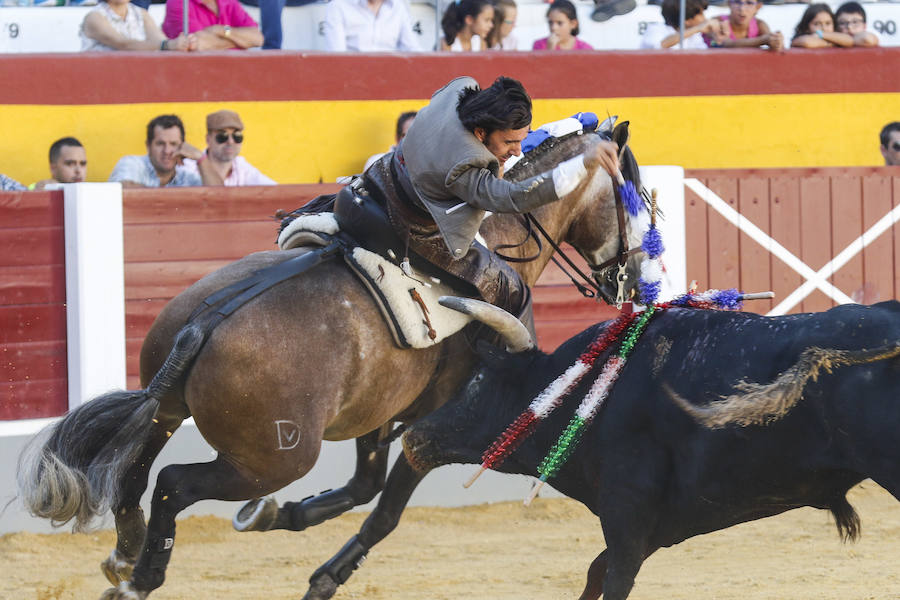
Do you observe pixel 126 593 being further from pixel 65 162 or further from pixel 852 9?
pixel 852 9

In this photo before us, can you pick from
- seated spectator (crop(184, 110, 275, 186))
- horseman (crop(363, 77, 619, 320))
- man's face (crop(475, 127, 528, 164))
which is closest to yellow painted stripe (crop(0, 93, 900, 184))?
seated spectator (crop(184, 110, 275, 186))

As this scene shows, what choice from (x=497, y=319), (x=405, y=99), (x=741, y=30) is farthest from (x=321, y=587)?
(x=741, y=30)

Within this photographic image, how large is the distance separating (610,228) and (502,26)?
11.6 feet

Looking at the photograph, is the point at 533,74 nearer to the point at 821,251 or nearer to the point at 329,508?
the point at 821,251

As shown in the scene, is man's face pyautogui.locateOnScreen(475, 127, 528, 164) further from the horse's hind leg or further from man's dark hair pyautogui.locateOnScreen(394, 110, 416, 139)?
man's dark hair pyautogui.locateOnScreen(394, 110, 416, 139)

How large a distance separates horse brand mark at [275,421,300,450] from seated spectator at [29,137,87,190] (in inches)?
120

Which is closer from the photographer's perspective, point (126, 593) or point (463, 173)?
point (463, 173)

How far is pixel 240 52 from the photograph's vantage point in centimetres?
723

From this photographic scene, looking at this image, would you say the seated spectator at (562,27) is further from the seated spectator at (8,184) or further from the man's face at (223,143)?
the seated spectator at (8,184)

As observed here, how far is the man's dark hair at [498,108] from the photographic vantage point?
390cm

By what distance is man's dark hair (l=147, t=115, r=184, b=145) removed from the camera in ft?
21.7

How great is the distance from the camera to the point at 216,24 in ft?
24.4

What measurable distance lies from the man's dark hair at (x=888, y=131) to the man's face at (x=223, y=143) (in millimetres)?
3782

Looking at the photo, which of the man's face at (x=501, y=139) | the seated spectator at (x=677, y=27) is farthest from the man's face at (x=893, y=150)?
the man's face at (x=501, y=139)
